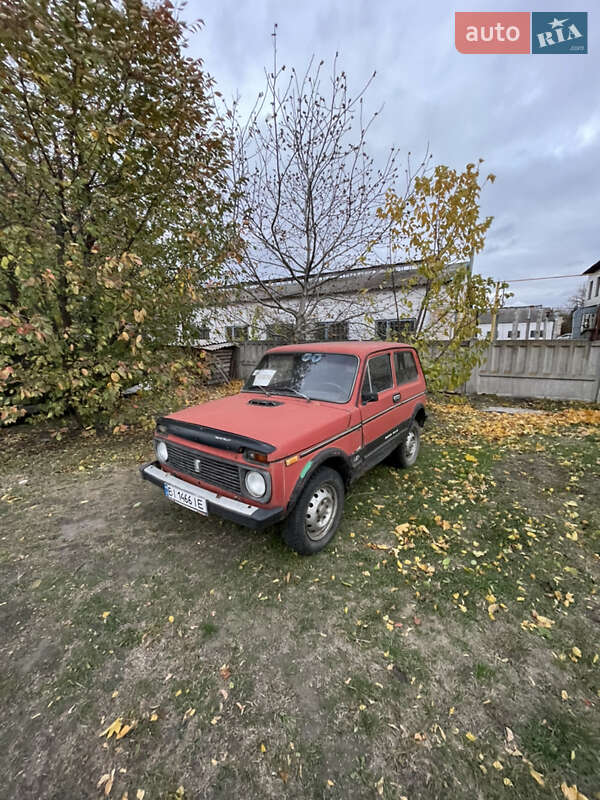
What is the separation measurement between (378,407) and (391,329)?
6.83 meters

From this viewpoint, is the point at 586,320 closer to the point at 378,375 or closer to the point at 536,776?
the point at 378,375

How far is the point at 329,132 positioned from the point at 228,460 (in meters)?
7.64

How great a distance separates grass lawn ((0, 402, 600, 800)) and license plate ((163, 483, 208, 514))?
1.88 feet

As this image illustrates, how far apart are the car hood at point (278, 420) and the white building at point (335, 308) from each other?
12.1ft

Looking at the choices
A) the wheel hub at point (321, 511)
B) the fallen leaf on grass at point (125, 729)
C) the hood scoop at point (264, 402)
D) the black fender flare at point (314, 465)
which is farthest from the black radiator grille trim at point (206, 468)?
the fallen leaf on grass at point (125, 729)

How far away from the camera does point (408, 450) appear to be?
510cm

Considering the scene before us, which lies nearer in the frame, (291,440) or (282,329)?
(291,440)

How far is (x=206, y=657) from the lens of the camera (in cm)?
223

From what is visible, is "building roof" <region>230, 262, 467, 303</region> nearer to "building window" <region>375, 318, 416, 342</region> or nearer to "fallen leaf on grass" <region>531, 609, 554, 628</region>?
"building window" <region>375, 318, 416, 342</region>

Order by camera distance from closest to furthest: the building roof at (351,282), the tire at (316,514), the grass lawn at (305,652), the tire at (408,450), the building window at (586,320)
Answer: the grass lawn at (305,652), the tire at (316,514), the tire at (408,450), the building roof at (351,282), the building window at (586,320)

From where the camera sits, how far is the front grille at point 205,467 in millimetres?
2816

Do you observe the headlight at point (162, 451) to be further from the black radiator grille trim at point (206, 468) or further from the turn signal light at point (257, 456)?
the turn signal light at point (257, 456)

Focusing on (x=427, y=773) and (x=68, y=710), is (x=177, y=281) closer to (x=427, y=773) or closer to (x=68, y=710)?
(x=68, y=710)

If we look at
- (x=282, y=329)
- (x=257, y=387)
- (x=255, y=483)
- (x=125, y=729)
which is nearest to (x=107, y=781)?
(x=125, y=729)
